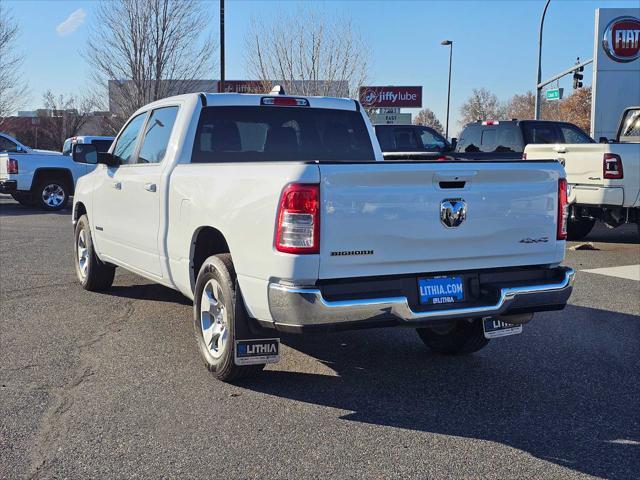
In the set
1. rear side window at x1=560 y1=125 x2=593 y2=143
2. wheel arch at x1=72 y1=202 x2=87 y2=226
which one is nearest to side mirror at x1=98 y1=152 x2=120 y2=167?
wheel arch at x1=72 y1=202 x2=87 y2=226

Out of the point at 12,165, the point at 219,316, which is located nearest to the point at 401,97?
the point at 12,165

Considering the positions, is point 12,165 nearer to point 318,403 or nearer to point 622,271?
point 622,271

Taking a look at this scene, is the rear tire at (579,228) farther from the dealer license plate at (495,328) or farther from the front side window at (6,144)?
the front side window at (6,144)

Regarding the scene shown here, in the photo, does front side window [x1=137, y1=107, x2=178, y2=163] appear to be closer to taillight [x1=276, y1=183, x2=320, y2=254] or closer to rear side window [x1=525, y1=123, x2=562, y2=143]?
taillight [x1=276, y1=183, x2=320, y2=254]

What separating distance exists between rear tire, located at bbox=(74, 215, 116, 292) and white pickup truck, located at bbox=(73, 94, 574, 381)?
1858mm

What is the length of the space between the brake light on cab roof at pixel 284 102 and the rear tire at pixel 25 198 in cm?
1425

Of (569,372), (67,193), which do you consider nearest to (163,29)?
(67,193)

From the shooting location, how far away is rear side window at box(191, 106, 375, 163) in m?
5.91

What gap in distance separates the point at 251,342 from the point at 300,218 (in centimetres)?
96

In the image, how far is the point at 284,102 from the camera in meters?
6.25

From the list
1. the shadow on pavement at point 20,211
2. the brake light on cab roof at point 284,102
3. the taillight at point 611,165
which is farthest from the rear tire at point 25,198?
the brake light on cab roof at point 284,102

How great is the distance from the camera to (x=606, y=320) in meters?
6.86

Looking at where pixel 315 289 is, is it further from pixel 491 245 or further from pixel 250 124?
pixel 250 124

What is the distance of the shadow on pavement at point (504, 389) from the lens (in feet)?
13.3
